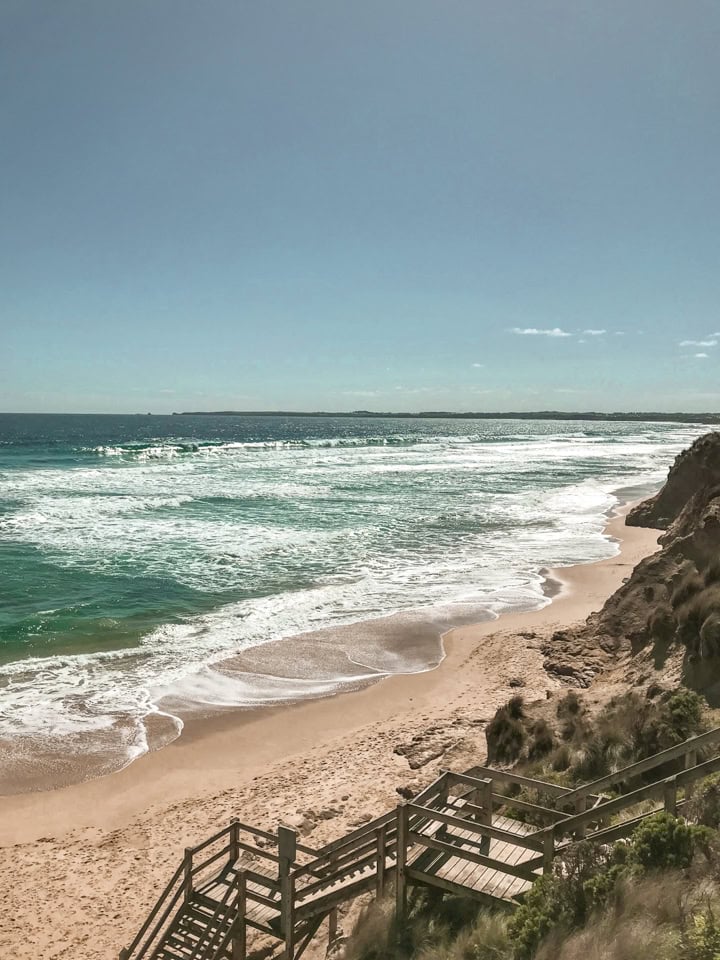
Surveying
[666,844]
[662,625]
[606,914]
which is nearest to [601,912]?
[606,914]

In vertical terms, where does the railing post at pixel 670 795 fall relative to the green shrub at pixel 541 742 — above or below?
above

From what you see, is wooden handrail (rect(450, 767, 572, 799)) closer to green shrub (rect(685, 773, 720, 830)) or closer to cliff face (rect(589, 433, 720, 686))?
green shrub (rect(685, 773, 720, 830))

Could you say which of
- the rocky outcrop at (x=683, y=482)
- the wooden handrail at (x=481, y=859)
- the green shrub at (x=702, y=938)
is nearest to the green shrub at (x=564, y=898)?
the wooden handrail at (x=481, y=859)

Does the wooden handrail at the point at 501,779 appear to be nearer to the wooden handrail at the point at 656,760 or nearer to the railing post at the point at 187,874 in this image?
the wooden handrail at the point at 656,760

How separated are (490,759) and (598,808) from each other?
556 cm

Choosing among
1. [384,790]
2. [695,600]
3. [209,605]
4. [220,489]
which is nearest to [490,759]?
[384,790]

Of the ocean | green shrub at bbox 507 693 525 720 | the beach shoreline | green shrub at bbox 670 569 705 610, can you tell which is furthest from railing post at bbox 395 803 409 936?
green shrub at bbox 670 569 705 610

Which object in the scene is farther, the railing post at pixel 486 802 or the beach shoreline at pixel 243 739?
the beach shoreline at pixel 243 739

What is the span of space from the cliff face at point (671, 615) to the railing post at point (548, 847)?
5.59 meters

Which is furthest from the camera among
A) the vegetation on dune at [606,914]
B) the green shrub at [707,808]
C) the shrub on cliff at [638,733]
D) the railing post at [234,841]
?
the shrub on cliff at [638,733]

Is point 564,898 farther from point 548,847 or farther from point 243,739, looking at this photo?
point 243,739

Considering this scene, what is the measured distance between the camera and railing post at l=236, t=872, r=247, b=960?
7.89 m

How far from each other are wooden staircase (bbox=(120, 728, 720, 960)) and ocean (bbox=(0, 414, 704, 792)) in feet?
18.5

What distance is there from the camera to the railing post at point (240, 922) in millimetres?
7891
